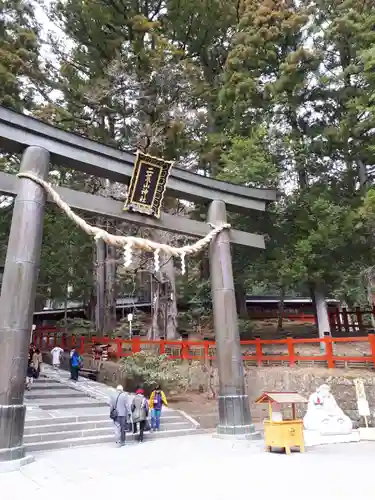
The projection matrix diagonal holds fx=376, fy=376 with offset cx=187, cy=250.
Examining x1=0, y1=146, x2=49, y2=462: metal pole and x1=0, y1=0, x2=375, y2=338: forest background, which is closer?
x1=0, y1=146, x2=49, y2=462: metal pole

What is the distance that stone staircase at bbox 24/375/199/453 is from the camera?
731 centimetres

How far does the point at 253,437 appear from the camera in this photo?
7.61m

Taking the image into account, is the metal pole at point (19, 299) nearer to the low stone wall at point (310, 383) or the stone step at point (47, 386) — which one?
the stone step at point (47, 386)

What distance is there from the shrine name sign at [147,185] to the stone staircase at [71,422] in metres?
4.77

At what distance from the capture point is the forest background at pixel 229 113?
1405 centimetres

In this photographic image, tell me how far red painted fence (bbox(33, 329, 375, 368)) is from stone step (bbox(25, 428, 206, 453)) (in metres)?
4.17

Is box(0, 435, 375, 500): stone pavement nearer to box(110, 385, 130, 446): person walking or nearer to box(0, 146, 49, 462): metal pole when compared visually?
box(110, 385, 130, 446): person walking

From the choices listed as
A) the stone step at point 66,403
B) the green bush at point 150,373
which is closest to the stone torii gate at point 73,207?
the stone step at point 66,403

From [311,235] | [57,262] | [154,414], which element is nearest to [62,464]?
[154,414]

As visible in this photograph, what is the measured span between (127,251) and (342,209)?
9.20 metres

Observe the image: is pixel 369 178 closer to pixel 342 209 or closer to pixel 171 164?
pixel 342 209

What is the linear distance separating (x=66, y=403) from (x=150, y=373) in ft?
10.2

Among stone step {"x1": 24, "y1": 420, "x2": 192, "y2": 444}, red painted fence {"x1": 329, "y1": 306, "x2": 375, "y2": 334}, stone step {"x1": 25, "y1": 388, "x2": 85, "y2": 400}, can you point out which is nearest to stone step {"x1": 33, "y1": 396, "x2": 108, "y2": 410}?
stone step {"x1": 25, "y1": 388, "x2": 85, "y2": 400}

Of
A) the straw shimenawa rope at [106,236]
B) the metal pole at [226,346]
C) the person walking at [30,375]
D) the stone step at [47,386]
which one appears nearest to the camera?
the straw shimenawa rope at [106,236]
